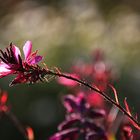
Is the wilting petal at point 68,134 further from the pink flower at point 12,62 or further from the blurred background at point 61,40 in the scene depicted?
the blurred background at point 61,40

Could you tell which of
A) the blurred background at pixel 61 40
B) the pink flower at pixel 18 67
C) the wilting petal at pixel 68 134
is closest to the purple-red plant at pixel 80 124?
the wilting petal at pixel 68 134

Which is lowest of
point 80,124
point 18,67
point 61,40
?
point 61,40

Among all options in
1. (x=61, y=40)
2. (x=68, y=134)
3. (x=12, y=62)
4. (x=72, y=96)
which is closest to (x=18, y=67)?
(x=12, y=62)

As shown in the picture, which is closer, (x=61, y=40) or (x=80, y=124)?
(x=80, y=124)

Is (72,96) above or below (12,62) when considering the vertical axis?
below

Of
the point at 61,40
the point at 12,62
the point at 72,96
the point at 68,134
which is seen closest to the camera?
the point at 12,62

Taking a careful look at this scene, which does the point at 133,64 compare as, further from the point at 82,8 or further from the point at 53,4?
the point at 53,4

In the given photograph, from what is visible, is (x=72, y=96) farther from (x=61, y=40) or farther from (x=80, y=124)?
(x=61, y=40)

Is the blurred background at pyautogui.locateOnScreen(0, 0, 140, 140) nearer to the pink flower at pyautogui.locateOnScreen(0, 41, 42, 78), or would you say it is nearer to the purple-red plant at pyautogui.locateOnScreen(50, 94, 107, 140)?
the purple-red plant at pyautogui.locateOnScreen(50, 94, 107, 140)
